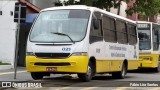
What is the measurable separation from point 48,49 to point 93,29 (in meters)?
1.93

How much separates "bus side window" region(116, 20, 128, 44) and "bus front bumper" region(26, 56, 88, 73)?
15.3 feet

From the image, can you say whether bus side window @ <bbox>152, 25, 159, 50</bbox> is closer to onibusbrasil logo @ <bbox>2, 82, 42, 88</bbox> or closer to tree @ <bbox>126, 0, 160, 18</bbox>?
tree @ <bbox>126, 0, 160, 18</bbox>

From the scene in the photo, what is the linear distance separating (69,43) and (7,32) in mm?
11523

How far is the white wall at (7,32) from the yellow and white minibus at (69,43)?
9.43 meters

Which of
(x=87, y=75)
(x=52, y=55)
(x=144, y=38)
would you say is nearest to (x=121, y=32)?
(x=87, y=75)

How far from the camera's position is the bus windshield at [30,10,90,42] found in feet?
52.0

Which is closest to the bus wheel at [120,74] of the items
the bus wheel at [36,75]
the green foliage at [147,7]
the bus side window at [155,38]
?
the bus wheel at [36,75]

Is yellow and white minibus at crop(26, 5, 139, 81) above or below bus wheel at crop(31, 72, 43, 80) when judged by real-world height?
above

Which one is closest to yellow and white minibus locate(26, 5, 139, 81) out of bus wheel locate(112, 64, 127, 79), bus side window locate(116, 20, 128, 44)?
bus side window locate(116, 20, 128, 44)

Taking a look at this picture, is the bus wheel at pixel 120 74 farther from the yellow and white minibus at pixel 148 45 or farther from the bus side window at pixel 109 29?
the yellow and white minibus at pixel 148 45

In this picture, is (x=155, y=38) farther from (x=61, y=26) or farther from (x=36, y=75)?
(x=61, y=26)

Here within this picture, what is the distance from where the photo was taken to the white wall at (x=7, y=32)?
26.2m

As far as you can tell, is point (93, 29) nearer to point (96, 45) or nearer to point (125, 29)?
point (96, 45)

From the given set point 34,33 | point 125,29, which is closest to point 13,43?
point 125,29
